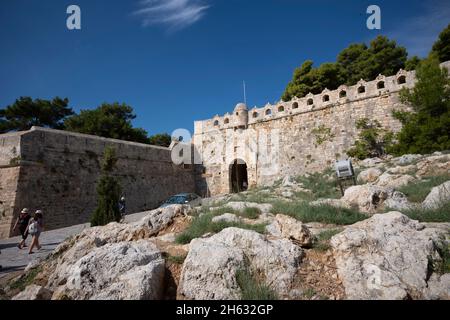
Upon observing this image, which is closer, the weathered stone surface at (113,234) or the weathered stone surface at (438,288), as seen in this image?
the weathered stone surface at (438,288)

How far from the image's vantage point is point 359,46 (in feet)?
85.6

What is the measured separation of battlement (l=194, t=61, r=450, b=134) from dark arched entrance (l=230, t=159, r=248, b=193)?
3.31 m

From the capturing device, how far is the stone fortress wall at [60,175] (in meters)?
12.1

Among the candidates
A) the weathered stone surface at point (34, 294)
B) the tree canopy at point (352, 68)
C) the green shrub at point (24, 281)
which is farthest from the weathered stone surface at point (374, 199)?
the tree canopy at point (352, 68)

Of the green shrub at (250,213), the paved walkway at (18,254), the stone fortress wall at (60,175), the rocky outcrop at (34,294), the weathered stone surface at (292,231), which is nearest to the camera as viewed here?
the rocky outcrop at (34,294)

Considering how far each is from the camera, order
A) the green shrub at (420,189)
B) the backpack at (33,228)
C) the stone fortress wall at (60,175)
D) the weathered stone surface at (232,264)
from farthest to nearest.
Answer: the stone fortress wall at (60,175) → the backpack at (33,228) → the green shrub at (420,189) → the weathered stone surface at (232,264)

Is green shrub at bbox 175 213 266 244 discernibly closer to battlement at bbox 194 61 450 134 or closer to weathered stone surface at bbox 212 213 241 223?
weathered stone surface at bbox 212 213 241 223

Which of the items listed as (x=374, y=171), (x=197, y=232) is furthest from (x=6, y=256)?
(x=374, y=171)

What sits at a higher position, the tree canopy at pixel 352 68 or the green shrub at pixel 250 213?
the tree canopy at pixel 352 68

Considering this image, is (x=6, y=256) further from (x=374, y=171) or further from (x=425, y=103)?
(x=425, y=103)

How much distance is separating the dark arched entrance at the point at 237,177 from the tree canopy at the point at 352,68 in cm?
823

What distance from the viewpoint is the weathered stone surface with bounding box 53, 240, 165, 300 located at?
2719 millimetres

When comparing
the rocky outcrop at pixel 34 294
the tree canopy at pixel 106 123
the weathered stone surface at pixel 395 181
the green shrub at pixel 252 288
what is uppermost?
the tree canopy at pixel 106 123

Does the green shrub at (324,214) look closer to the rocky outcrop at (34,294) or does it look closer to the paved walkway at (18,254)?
the rocky outcrop at (34,294)
